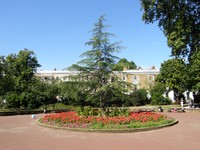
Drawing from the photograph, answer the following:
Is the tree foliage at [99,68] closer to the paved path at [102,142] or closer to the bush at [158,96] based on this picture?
the paved path at [102,142]

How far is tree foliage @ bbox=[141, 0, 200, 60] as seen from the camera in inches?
598

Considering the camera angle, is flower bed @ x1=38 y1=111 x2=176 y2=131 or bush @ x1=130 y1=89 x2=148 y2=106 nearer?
flower bed @ x1=38 y1=111 x2=176 y2=131

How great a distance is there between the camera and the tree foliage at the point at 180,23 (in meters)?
15.2

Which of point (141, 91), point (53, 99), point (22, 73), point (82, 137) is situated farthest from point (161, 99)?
point (82, 137)

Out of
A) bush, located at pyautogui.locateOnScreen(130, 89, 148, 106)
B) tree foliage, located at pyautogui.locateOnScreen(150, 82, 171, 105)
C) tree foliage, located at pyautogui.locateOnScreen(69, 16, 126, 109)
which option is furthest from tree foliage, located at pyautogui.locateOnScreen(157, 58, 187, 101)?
tree foliage, located at pyautogui.locateOnScreen(69, 16, 126, 109)

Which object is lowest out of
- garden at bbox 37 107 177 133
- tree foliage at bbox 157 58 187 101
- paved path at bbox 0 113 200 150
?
paved path at bbox 0 113 200 150

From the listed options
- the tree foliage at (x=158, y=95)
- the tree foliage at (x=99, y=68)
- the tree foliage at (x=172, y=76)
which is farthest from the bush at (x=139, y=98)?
the tree foliage at (x=99, y=68)

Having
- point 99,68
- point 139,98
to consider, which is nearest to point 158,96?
point 139,98

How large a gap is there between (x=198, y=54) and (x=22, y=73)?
43.8 m

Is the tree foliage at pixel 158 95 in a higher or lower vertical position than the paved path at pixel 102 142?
higher

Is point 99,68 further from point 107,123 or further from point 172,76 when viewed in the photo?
point 172,76

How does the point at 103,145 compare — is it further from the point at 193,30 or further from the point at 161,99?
the point at 161,99

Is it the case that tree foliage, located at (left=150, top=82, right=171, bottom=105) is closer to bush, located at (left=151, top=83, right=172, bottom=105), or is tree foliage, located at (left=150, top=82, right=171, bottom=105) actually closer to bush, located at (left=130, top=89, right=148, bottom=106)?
bush, located at (left=151, top=83, right=172, bottom=105)

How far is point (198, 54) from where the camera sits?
15.3 m
